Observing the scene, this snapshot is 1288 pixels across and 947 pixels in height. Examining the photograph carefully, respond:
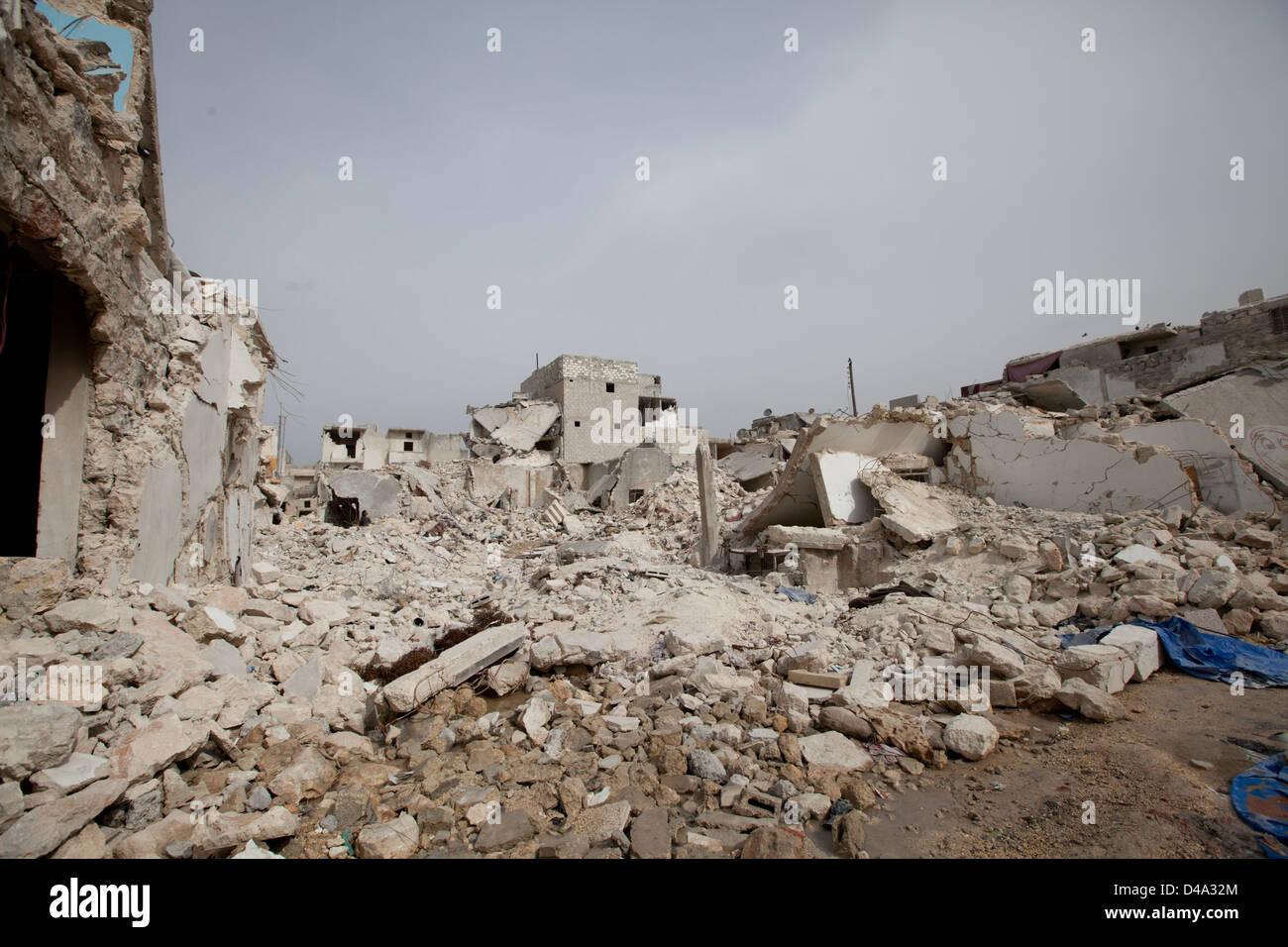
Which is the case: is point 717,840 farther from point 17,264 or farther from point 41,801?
point 17,264

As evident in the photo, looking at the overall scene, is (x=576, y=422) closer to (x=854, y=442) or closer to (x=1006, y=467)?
(x=854, y=442)

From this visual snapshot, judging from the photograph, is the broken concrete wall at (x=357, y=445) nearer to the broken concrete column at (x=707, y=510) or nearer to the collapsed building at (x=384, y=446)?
the collapsed building at (x=384, y=446)

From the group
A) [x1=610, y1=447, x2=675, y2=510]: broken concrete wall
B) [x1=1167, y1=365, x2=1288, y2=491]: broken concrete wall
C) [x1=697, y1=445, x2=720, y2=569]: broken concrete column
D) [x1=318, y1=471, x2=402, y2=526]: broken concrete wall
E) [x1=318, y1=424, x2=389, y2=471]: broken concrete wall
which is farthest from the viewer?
[x1=318, y1=424, x2=389, y2=471]: broken concrete wall

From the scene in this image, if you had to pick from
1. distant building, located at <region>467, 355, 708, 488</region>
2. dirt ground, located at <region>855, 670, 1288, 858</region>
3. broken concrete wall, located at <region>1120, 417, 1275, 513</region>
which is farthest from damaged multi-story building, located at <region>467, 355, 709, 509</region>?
dirt ground, located at <region>855, 670, 1288, 858</region>

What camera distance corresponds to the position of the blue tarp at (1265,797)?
2.43 metres

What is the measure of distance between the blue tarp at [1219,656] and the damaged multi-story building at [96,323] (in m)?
7.68

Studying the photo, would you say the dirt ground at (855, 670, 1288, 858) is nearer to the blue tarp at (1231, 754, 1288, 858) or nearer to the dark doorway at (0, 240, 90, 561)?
the blue tarp at (1231, 754, 1288, 858)

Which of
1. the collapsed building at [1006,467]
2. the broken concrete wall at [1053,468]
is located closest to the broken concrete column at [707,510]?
the collapsed building at [1006,467]

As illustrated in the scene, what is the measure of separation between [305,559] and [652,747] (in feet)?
28.5

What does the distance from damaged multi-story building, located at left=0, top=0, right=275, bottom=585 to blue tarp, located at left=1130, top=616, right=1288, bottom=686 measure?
25.2 feet

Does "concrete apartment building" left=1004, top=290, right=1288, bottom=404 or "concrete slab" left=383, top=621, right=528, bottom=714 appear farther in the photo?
"concrete apartment building" left=1004, top=290, right=1288, bottom=404

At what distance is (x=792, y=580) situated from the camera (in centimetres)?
798

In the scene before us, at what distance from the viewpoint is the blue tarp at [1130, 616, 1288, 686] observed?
13.8ft

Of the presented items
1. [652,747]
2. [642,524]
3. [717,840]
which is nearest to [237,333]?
[652,747]
